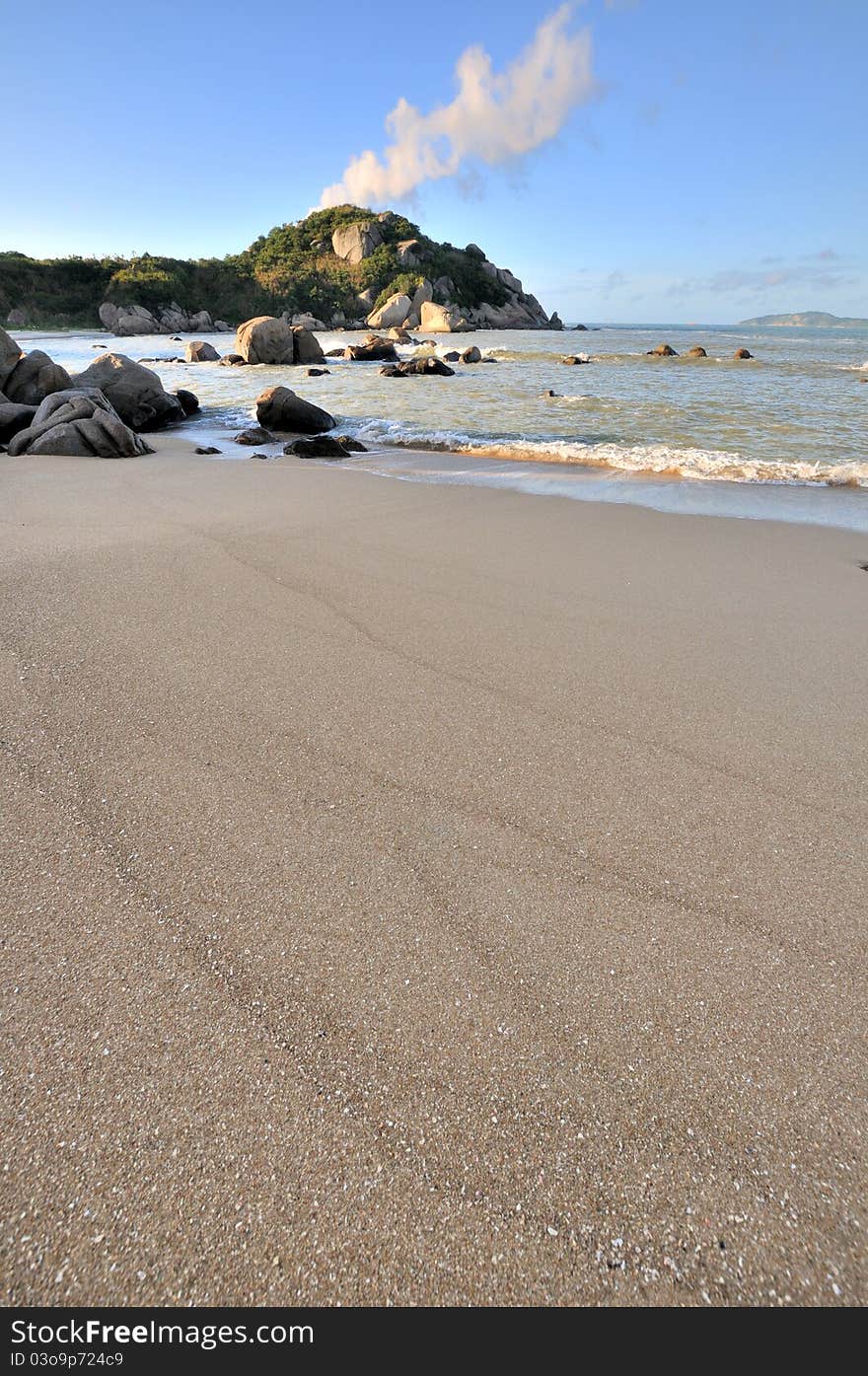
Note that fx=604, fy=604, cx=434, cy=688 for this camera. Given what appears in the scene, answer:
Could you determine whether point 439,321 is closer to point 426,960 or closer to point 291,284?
point 291,284

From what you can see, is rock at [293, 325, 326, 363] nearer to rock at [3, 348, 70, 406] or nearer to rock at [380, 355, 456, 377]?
rock at [380, 355, 456, 377]

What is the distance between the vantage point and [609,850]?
5.94ft

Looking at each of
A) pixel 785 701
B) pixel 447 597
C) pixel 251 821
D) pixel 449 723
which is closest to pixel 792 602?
pixel 785 701

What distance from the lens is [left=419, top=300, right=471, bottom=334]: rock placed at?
68875 mm

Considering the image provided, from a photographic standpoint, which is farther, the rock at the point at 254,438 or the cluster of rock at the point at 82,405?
the rock at the point at 254,438

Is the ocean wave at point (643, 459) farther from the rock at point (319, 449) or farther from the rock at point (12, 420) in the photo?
the rock at point (12, 420)

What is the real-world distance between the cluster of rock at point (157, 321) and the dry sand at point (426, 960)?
2829 inches

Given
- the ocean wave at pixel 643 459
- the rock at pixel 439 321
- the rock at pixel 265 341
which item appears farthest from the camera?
the rock at pixel 439 321

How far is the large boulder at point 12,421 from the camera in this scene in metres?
9.77

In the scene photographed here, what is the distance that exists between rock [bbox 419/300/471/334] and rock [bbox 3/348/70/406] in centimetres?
6613

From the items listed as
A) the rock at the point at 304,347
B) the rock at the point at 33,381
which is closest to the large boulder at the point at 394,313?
the rock at the point at 304,347

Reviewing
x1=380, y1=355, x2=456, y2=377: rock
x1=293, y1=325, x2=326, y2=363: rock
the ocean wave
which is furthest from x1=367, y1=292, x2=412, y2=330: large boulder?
the ocean wave

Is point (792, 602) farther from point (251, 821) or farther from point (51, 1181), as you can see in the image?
point (51, 1181)
